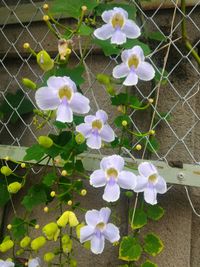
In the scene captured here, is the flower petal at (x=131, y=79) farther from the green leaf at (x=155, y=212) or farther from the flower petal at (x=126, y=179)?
the green leaf at (x=155, y=212)

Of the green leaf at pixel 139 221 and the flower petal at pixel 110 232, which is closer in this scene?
the flower petal at pixel 110 232

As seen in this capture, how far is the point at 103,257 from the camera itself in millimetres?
1229

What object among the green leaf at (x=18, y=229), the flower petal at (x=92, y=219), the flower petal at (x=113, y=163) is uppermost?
the flower petal at (x=113, y=163)

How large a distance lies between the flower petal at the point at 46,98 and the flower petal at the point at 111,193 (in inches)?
7.7

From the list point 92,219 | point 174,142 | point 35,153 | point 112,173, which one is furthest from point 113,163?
point 174,142

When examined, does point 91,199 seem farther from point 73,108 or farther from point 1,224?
point 73,108

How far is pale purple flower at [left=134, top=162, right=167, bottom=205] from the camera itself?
0.91 m

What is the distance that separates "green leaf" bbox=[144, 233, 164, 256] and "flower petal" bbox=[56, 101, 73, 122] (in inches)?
16.0

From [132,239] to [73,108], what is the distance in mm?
388

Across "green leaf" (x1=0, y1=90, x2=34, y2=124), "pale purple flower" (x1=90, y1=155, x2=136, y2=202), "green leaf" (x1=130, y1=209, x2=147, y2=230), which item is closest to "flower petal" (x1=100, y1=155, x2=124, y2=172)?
"pale purple flower" (x1=90, y1=155, x2=136, y2=202)

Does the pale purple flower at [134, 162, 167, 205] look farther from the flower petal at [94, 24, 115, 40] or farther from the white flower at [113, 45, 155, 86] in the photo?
the flower petal at [94, 24, 115, 40]

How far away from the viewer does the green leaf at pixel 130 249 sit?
106cm

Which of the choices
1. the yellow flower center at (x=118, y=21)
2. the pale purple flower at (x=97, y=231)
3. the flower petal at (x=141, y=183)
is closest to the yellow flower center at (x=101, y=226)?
the pale purple flower at (x=97, y=231)

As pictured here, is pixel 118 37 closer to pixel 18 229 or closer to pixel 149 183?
pixel 149 183
